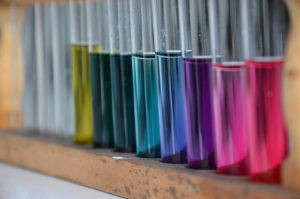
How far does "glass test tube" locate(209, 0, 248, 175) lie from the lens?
1.60ft

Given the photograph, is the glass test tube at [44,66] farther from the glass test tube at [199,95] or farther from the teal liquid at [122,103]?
the glass test tube at [199,95]

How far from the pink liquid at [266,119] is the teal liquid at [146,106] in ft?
0.46

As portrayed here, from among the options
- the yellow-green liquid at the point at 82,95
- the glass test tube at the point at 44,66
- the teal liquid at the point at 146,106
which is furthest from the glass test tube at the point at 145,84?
the glass test tube at the point at 44,66

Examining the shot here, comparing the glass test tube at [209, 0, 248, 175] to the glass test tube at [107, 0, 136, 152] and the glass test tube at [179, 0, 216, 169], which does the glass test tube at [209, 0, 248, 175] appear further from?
the glass test tube at [107, 0, 136, 152]

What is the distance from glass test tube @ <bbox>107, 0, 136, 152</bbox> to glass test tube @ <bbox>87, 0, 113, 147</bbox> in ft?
0.08

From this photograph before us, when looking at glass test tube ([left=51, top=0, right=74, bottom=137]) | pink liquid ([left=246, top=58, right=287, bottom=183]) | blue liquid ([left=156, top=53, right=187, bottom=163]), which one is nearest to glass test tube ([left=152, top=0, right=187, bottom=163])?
blue liquid ([left=156, top=53, right=187, bottom=163])

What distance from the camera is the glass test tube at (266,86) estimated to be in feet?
1.46

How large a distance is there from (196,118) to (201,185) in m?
0.07

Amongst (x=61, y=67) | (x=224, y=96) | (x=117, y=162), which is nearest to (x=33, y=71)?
(x=61, y=67)

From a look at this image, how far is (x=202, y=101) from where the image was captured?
515mm

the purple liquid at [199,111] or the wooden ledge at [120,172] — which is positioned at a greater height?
the purple liquid at [199,111]

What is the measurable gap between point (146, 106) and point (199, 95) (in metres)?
0.08

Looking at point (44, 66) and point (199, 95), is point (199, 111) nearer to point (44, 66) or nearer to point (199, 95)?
point (199, 95)

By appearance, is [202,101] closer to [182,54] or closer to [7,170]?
[182,54]
